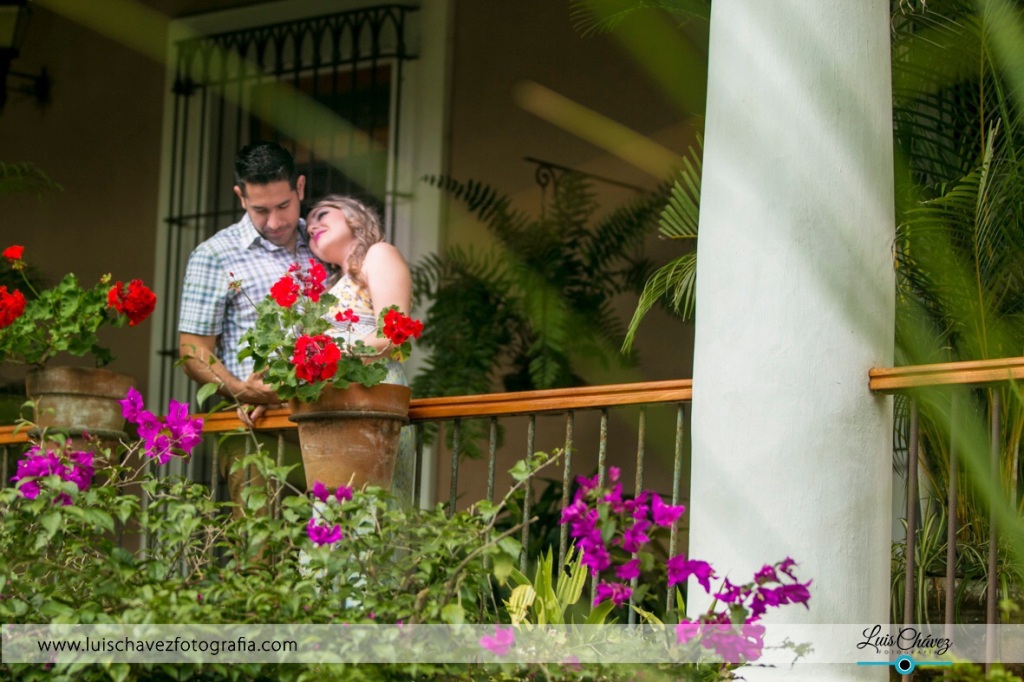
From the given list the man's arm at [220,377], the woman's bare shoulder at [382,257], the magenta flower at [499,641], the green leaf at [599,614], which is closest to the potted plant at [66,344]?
the man's arm at [220,377]

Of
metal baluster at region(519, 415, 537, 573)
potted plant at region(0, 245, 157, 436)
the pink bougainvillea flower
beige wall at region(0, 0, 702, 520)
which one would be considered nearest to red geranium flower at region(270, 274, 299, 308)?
the pink bougainvillea flower

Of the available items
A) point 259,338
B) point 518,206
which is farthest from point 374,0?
point 259,338

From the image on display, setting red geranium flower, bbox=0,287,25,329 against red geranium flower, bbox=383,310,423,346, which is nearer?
red geranium flower, bbox=383,310,423,346

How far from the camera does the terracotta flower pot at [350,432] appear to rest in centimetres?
369

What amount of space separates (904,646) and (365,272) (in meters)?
1.91

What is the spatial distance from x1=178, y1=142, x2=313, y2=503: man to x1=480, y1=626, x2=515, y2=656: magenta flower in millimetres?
1891

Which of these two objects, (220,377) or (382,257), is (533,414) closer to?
(382,257)

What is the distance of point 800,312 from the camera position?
322 cm

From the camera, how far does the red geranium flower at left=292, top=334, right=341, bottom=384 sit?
3.57 metres

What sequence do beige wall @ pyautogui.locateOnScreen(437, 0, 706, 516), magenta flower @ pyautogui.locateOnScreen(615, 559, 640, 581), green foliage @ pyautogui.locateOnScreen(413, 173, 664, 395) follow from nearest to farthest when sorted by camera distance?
magenta flower @ pyautogui.locateOnScreen(615, 559, 640, 581)
green foliage @ pyautogui.locateOnScreen(413, 173, 664, 395)
beige wall @ pyautogui.locateOnScreen(437, 0, 706, 516)

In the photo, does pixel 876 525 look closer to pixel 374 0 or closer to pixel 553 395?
pixel 553 395

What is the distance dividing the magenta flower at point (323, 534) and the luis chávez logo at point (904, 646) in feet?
4.25

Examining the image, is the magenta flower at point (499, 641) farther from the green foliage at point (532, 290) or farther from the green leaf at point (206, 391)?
the green foliage at point (532, 290)

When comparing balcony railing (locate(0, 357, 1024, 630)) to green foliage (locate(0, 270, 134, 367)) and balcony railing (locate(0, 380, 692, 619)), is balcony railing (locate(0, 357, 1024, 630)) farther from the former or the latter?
green foliage (locate(0, 270, 134, 367))
